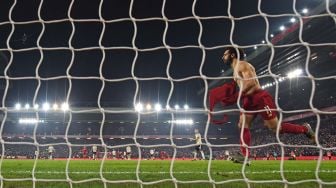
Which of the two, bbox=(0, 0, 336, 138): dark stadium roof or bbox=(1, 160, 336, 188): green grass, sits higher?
bbox=(0, 0, 336, 138): dark stadium roof

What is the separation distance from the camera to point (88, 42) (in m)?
32.0

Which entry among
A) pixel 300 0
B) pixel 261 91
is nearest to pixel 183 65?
pixel 300 0

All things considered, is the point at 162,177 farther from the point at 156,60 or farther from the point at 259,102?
the point at 156,60

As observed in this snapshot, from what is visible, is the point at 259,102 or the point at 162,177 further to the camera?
the point at 162,177

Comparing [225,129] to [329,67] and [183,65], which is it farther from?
[329,67]

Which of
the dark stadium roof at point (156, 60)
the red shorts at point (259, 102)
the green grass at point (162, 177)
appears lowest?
the green grass at point (162, 177)

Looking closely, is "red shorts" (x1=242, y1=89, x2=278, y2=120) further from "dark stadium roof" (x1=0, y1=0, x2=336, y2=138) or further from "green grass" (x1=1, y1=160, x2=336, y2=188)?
"dark stadium roof" (x1=0, y1=0, x2=336, y2=138)

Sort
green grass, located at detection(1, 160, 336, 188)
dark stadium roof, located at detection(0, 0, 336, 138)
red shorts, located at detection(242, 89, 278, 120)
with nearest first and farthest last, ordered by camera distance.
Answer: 1. green grass, located at detection(1, 160, 336, 188)
2. red shorts, located at detection(242, 89, 278, 120)
3. dark stadium roof, located at detection(0, 0, 336, 138)

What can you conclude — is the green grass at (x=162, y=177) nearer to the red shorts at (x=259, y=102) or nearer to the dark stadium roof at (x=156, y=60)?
the red shorts at (x=259, y=102)

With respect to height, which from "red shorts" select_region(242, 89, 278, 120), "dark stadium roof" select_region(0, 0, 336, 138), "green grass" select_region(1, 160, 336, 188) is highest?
"dark stadium roof" select_region(0, 0, 336, 138)

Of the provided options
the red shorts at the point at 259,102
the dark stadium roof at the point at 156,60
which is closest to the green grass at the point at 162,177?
the red shorts at the point at 259,102

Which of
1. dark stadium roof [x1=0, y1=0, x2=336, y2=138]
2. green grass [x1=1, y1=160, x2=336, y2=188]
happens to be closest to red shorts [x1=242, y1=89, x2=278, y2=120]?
green grass [x1=1, y1=160, x2=336, y2=188]

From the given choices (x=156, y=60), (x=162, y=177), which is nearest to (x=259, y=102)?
(x=162, y=177)

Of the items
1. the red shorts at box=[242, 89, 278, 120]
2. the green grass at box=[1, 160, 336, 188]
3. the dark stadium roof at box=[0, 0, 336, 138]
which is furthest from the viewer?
the dark stadium roof at box=[0, 0, 336, 138]
